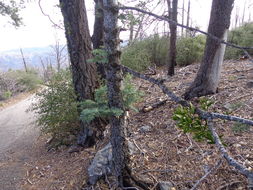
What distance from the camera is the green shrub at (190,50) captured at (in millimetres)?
8859

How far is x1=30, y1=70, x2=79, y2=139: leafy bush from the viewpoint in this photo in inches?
171

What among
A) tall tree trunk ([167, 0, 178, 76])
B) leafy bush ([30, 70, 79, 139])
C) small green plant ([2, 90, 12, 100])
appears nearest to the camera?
leafy bush ([30, 70, 79, 139])

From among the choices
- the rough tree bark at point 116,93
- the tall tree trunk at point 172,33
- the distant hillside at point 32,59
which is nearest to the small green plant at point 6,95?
the distant hillside at point 32,59

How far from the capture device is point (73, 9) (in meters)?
3.65

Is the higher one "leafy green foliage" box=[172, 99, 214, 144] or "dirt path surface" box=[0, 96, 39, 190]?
"leafy green foliage" box=[172, 99, 214, 144]

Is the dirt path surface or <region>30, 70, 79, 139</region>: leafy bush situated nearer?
the dirt path surface

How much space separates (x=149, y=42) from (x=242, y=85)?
5991mm

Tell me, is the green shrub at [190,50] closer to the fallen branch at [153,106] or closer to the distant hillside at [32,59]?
the fallen branch at [153,106]

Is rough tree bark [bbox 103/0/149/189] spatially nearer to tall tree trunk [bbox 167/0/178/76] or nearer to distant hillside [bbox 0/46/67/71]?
tall tree trunk [bbox 167/0/178/76]

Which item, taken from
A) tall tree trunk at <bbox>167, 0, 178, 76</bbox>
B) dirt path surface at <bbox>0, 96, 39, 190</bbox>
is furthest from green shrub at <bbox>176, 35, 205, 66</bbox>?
dirt path surface at <bbox>0, 96, 39, 190</bbox>

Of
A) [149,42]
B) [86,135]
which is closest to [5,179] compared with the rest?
[86,135]

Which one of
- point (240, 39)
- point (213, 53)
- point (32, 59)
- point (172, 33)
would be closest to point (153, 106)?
point (213, 53)

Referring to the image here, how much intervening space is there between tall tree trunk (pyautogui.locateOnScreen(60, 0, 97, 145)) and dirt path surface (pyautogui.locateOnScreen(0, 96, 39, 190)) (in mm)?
1308

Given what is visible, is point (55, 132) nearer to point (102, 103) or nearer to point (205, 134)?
point (102, 103)
